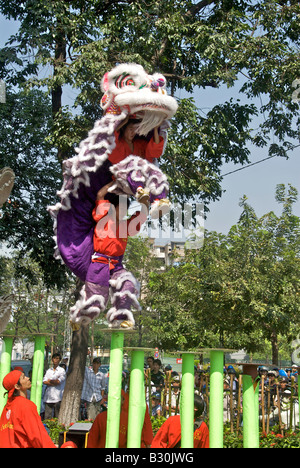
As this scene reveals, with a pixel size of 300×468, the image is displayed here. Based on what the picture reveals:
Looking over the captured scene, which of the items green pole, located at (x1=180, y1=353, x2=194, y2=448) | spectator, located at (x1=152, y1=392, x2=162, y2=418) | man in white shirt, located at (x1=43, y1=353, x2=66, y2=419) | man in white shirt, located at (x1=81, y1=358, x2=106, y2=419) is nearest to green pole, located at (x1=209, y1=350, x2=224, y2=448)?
green pole, located at (x1=180, y1=353, x2=194, y2=448)

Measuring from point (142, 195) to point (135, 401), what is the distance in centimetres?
151

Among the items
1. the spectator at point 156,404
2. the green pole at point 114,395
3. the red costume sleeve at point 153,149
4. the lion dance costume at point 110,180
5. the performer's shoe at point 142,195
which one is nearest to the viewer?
the green pole at point 114,395

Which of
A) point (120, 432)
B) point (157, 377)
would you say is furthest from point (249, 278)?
point (120, 432)

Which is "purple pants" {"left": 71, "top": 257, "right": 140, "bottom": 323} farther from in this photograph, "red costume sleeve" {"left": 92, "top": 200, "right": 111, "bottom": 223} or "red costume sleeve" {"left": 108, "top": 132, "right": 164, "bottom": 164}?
"red costume sleeve" {"left": 108, "top": 132, "right": 164, "bottom": 164}

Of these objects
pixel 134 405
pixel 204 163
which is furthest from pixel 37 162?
pixel 134 405

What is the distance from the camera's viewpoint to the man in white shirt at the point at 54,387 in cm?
775

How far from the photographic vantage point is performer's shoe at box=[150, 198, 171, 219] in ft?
13.4

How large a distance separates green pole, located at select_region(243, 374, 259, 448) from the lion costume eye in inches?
95.6

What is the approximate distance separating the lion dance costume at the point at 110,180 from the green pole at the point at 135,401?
2.21 ft

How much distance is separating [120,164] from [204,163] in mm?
4125

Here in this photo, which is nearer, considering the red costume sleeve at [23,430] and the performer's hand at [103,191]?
the red costume sleeve at [23,430]

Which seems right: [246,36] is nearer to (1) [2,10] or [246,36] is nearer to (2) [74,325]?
(1) [2,10]

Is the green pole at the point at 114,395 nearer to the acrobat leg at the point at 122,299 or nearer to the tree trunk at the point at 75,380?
the acrobat leg at the point at 122,299

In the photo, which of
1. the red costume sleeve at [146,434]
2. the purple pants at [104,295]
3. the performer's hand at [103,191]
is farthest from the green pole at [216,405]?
the performer's hand at [103,191]
